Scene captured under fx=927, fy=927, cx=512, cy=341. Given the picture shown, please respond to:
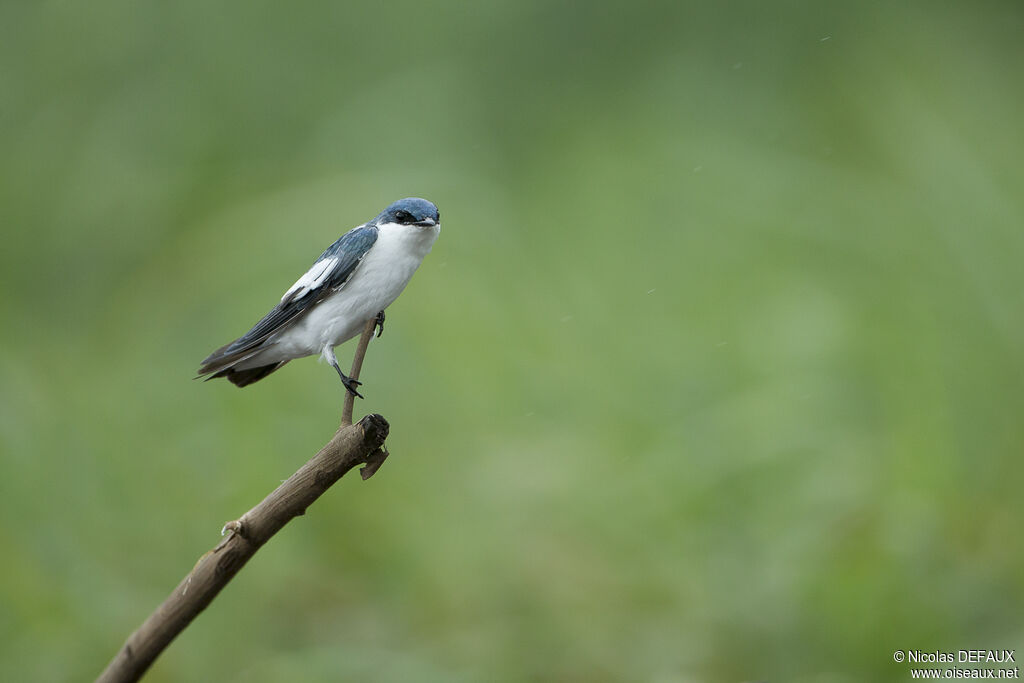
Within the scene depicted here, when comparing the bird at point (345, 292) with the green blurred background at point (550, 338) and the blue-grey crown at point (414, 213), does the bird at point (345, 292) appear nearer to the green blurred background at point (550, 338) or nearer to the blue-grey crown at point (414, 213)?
the blue-grey crown at point (414, 213)

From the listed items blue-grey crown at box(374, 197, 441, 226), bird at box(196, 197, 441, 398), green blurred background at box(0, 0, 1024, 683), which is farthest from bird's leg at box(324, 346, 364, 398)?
green blurred background at box(0, 0, 1024, 683)

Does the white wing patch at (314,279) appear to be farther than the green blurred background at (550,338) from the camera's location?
No

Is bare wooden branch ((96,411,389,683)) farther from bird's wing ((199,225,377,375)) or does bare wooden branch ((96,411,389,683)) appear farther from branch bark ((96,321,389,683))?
bird's wing ((199,225,377,375))

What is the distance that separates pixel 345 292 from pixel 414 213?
9 centimetres

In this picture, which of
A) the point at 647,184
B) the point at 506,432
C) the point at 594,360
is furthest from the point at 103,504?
the point at 647,184

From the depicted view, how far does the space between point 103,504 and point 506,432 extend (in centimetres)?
84

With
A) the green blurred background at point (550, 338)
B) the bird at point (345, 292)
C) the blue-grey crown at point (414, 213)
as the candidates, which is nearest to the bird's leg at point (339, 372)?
the bird at point (345, 292)

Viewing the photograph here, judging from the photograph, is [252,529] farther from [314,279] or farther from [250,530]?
[314,279]

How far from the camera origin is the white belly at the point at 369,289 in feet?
2.42

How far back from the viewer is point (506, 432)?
2049 mm

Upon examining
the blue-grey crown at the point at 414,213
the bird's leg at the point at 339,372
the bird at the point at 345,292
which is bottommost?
the bird's leg at the point at 339,372

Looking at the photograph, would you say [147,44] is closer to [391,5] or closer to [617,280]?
[391,5]

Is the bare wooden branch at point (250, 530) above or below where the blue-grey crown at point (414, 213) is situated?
below

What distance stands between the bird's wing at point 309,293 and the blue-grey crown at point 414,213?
0.09 ft
